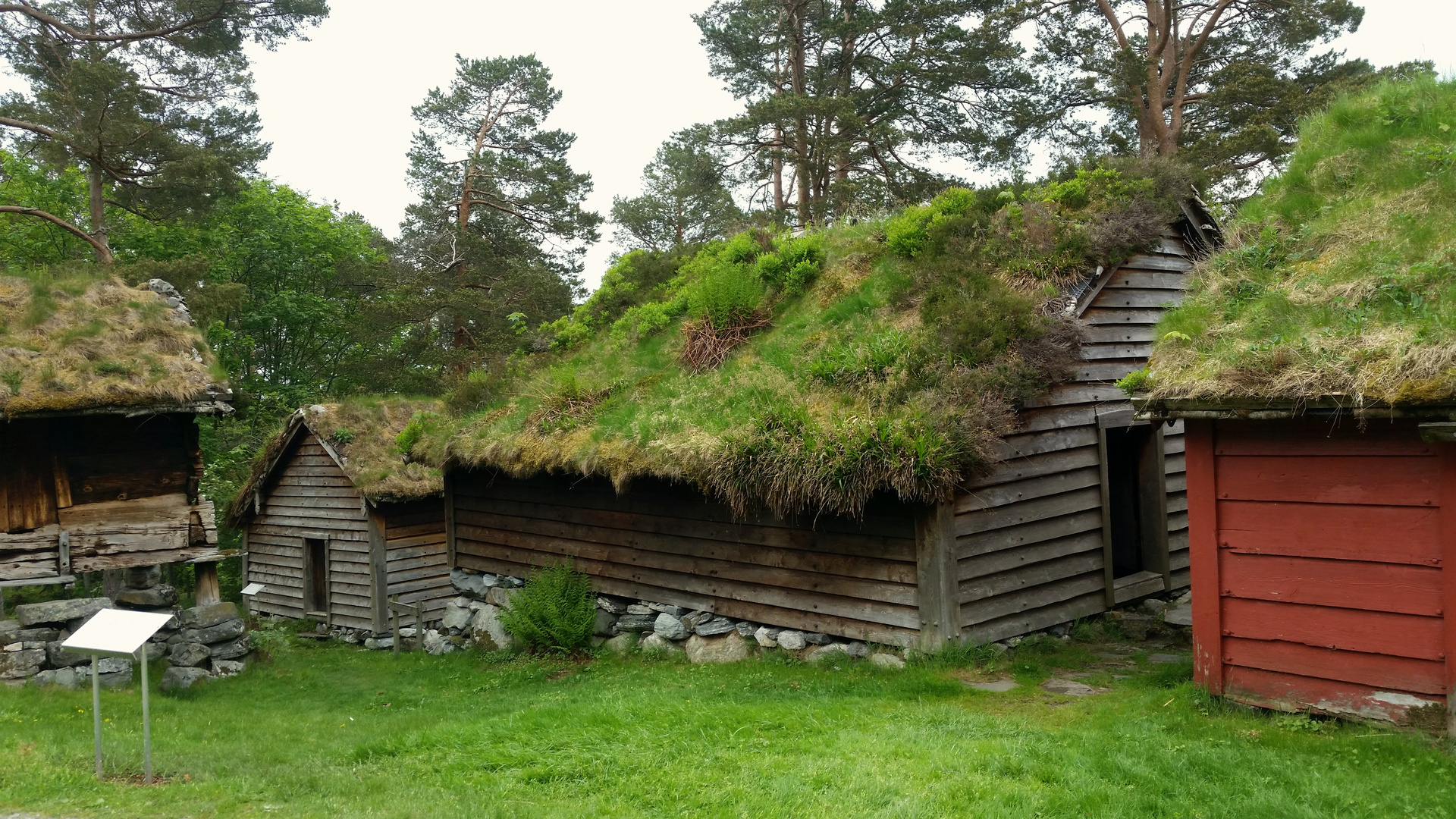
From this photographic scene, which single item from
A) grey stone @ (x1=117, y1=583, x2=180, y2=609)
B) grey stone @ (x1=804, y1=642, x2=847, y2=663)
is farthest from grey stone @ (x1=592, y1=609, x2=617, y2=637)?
grey stone @ (x1=117, y1=583, x2=180, y2=609)

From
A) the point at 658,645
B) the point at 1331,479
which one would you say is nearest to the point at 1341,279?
the point at 1331,479

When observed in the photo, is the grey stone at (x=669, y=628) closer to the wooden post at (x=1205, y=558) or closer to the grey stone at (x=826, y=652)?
the grey stone at (x=826, y=652)

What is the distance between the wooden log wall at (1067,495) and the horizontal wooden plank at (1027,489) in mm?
11

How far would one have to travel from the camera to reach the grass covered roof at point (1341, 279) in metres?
5.72

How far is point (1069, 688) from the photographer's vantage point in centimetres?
779

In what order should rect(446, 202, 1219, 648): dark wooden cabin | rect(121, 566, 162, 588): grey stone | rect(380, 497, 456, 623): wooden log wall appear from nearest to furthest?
1. rect(446, 202, 1219, 648): dark wooden cabin
2. rect(121, 566, 162, 588): grey stone
3. rect(380, 497, 456, 623): wooden log wall

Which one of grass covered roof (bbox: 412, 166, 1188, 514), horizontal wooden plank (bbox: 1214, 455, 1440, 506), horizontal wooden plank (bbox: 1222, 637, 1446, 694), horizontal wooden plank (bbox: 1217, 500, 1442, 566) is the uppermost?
grass covered roof (bbox: 412, 166, 1188, 514)

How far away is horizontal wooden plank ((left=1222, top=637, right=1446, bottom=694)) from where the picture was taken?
574 centimetres

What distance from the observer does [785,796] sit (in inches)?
217

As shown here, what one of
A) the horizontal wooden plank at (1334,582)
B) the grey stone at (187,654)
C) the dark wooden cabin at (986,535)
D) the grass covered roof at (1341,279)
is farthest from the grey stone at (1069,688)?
the grey stone at (187,654)

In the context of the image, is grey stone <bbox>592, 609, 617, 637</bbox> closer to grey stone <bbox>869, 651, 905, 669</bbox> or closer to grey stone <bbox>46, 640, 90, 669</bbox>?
grey stone <bbox>869, 651, 905, 669</bbox>

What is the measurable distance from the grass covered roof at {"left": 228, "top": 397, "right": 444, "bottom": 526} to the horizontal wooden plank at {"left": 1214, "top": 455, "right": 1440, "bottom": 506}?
12.1 meters

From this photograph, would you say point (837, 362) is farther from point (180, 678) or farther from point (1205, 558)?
point (180, 678)

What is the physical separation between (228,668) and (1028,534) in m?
9.92
